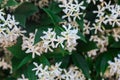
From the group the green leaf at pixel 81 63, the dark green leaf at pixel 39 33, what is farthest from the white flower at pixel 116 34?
the dark green leaf at pixel 39 33

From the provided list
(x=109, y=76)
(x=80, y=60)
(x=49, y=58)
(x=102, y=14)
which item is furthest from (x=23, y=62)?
(x=109, y=76)

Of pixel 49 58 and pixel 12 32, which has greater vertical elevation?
pixel 12 32

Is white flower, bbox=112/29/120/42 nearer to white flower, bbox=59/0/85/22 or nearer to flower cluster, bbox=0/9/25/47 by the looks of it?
white flower, bbox=59/0/85/22

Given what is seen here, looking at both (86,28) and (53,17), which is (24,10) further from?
(86,28)

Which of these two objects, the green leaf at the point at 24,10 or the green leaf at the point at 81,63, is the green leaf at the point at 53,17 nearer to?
the green leaf at the point at 24,10

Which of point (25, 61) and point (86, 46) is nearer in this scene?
point (25, 61)

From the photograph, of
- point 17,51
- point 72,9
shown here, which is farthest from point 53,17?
point 17,51

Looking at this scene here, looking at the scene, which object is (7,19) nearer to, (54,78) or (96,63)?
(54,78)

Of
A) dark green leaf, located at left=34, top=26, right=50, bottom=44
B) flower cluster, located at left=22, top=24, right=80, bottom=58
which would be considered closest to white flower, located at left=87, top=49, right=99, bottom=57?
flower cluster, located at left=22, top=24, right=80, bottom=58
